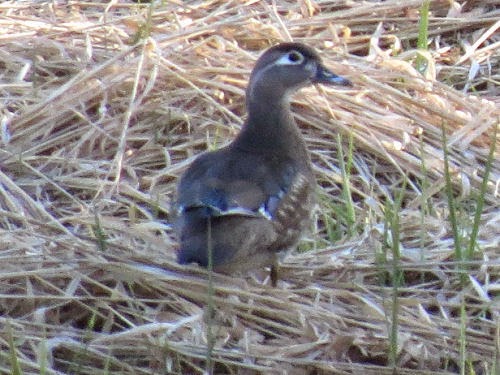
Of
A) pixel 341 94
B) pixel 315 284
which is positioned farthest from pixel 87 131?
pixel 315 284

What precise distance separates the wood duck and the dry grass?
0.50ft

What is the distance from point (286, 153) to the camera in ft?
17.4

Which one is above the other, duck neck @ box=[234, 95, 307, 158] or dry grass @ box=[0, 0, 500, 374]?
duck neck @ box=[234, 95, 307, 158]

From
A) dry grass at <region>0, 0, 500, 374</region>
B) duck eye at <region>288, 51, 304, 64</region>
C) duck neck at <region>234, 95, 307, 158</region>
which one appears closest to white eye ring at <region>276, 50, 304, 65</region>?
duck eye at <region>288, 51, 304, 64</region>

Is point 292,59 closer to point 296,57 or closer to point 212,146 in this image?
point 296,57

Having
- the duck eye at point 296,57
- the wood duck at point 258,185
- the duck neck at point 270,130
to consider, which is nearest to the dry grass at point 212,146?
the wood duck at point 258,185

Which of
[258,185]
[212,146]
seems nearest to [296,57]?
[212,146]

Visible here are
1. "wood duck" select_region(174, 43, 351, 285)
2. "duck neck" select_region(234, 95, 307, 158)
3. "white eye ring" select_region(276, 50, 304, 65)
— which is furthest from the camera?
"white eye ring" select_region(276, 50, 304, 65)

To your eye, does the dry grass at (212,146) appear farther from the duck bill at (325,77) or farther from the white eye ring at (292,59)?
the white eye ring at (292,59)

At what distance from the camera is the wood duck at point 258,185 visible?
4656mm

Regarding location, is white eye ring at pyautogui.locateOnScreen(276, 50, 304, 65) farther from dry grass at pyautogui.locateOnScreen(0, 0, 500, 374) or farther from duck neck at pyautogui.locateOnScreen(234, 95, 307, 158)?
dry grass at pyautogui.locateOnScreen(0, 0, 500, 374)

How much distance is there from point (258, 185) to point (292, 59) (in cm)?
79

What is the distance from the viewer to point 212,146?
5.91 m

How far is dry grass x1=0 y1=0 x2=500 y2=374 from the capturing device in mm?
4469
